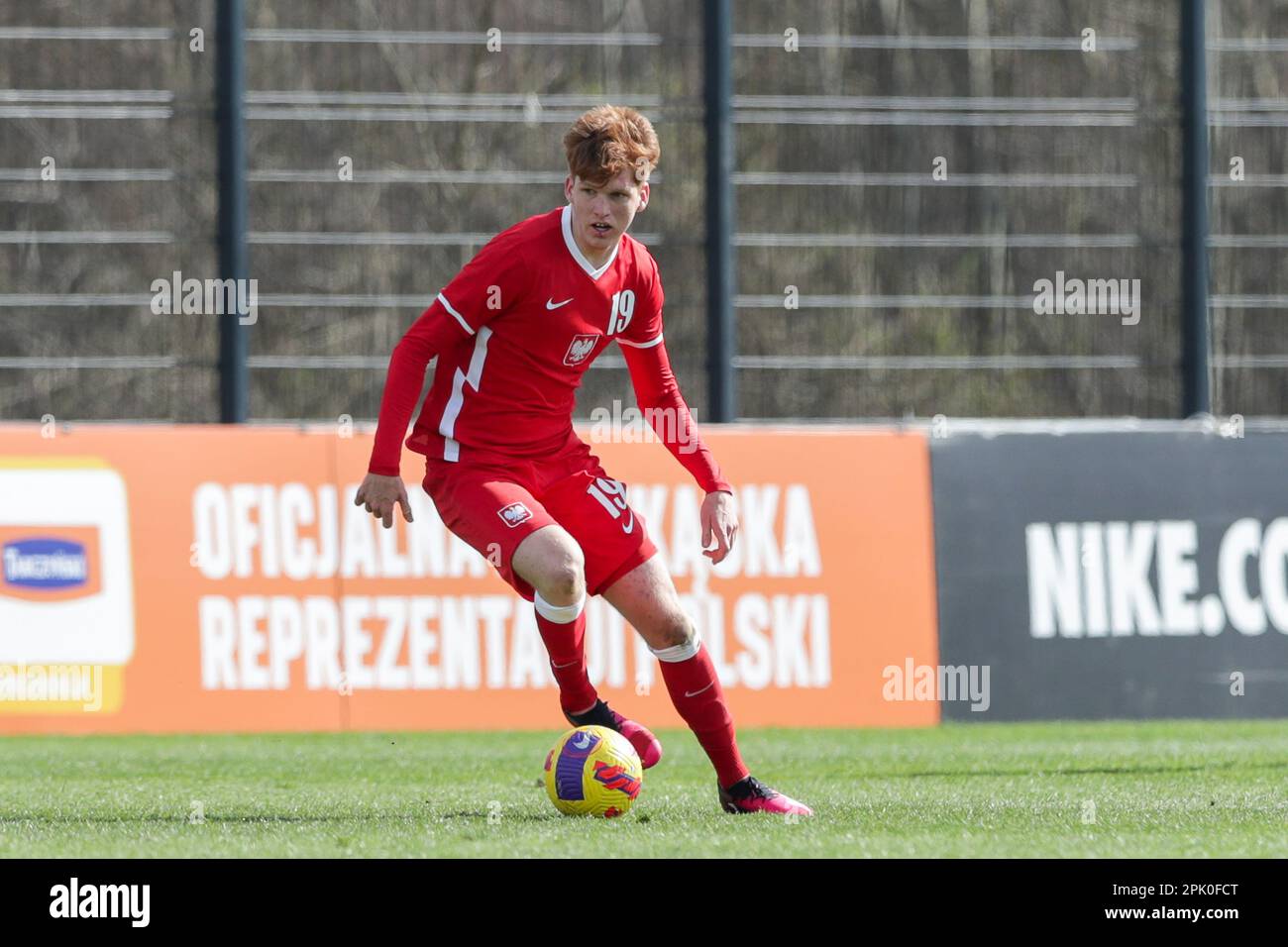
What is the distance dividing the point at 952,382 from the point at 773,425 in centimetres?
486

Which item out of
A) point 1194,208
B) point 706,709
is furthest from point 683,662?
point 1194,208

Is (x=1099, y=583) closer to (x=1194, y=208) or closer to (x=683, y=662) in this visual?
(x=1194, y=208)

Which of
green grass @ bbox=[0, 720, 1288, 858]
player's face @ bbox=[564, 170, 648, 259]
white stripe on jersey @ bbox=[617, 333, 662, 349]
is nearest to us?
green grass @ bbox=[0, 720, 1288, 858]

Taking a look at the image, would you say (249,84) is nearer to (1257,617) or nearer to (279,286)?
(279,286)

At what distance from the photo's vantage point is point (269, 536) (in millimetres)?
9977

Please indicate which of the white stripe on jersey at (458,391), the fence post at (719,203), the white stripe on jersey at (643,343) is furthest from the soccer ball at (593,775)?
the fence post at (719,203)

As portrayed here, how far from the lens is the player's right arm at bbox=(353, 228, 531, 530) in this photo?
6180 mm

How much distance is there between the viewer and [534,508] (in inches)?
253

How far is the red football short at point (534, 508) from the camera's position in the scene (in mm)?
6387

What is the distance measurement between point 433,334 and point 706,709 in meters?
1.39

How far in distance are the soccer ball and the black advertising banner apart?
4.34 meters

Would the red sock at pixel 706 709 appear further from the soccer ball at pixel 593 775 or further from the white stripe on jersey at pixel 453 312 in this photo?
the white stripe on jersey at pixel 453 312

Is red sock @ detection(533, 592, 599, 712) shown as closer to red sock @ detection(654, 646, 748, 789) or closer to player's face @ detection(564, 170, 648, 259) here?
red sock @ detection(654, 646, 748, 789)

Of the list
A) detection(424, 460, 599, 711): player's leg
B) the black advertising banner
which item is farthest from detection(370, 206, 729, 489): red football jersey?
the black advertising banner
